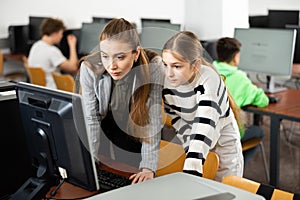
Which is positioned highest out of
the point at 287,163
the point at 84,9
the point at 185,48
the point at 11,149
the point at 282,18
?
the point at 185,48

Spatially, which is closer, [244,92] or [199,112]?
[199,112]

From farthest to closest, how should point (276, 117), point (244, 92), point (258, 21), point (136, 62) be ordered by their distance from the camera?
point (258, 21), point (244, 92), point (276, 117), point (136, 62)

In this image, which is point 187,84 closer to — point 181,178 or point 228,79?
point 181,178

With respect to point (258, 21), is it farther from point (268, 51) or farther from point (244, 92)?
point (244, 92)

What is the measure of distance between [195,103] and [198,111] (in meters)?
0.14

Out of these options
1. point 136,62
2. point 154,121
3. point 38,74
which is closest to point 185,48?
point 136,62

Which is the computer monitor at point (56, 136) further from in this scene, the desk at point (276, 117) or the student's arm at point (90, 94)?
the desk at point (276, 117)

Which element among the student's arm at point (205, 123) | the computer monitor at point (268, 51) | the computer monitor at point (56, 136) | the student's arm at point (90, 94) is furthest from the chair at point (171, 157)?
the computer monitor at point (268, 51)

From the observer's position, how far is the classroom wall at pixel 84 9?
5965 mm

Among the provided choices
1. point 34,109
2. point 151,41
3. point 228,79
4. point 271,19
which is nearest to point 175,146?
point 34,109

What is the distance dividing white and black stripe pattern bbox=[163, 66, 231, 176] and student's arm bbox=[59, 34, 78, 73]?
275 centimetres

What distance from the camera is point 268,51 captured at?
3838mm

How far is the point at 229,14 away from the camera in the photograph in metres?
4.53

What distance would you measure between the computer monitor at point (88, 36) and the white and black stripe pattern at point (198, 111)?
10.2 ft
